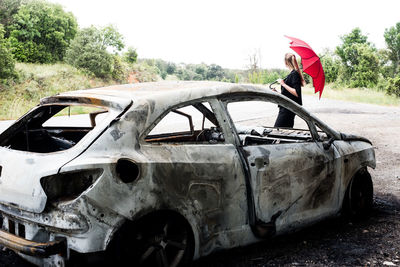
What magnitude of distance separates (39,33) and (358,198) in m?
38.7

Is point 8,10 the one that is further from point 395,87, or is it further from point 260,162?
point 260,162

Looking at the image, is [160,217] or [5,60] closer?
[160,217]

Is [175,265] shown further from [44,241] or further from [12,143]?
[12,143]

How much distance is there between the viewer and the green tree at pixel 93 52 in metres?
35.9

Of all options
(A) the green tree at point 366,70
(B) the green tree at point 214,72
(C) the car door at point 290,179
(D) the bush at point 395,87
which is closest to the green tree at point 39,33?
(D) the bush at point 395,87

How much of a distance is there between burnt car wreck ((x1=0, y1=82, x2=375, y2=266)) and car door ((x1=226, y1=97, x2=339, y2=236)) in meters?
0.01

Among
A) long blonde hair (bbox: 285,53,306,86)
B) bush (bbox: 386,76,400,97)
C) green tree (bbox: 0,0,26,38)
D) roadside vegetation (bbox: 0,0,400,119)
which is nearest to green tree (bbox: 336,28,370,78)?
roadside vegetation (bbox: 0,0,400,119)

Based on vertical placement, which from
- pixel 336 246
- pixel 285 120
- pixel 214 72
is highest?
pixel 214 72

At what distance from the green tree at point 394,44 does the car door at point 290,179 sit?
72402 millimetres

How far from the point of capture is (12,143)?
3646mm

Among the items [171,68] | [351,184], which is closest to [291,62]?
[351,184]

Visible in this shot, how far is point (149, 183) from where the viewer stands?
2.84 meters

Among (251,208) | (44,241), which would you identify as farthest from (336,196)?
(44,241)

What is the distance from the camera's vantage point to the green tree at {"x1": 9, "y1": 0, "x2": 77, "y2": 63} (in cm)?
3697
